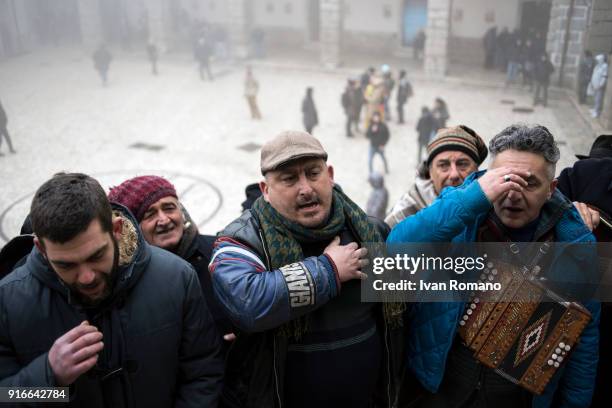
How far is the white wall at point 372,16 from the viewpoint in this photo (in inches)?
739

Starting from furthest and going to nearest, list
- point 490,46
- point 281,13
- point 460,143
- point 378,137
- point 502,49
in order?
point 281,13, point 490,46, point 502,49, point 378,137, point 460,143

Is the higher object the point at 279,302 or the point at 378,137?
the point at 279,302

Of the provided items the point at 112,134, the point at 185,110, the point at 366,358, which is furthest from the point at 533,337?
the point at 185,110

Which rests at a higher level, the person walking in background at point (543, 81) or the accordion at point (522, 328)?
the accordion at point (522, 328)

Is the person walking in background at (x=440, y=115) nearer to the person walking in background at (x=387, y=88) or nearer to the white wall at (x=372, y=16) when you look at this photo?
the person walking in background at (x=387, y=88)

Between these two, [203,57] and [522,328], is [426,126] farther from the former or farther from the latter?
[203,57]

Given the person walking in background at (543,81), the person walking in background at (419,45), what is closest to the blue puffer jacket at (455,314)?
the person walking in background at (543,81)

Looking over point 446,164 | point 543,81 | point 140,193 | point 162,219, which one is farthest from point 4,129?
point 543,81

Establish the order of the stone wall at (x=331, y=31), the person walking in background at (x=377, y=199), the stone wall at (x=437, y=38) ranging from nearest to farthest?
the person walking in background at (x=377, y=199) < the stone wall at (x=437, y=38) < the stone wall at (x=331, y=31)

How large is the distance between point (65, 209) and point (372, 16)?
61.8ft

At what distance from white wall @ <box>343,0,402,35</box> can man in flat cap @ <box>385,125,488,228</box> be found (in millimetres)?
17085

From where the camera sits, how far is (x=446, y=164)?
2703mm

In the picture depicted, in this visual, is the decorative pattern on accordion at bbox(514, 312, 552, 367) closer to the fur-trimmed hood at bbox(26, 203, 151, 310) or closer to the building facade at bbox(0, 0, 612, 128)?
the fur-trimmed hood at bbox(26, 203, 151, 310)

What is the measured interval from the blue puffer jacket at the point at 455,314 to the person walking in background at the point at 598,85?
Answer: 6.72 feet
